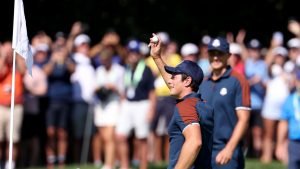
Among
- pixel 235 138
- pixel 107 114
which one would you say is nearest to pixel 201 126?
pixel 235 138

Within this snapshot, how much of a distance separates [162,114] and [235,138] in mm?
8229

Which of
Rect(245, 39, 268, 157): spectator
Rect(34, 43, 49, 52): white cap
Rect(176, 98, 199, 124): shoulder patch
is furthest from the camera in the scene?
Rect(245, 39, 268, 157): spectator

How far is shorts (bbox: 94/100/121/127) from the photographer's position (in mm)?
17656

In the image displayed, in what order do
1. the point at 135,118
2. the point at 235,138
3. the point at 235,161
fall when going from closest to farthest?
1. the point at 235,138
2. the point at 235,161
3. the point at 135,118

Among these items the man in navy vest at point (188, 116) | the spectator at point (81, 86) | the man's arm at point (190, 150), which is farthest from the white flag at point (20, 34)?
the spectator at point (81, 86)

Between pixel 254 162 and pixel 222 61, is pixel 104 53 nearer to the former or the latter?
pixel 254 162

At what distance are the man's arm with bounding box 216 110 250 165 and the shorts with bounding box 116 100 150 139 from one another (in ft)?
18.9

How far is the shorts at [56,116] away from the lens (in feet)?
59.2

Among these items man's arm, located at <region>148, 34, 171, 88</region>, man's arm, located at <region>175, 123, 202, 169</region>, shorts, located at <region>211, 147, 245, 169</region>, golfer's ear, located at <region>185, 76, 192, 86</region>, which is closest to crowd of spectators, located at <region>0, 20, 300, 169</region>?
shorts, located at <region>211, 147, 245, 169</region>

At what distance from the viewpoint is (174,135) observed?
9109 mm

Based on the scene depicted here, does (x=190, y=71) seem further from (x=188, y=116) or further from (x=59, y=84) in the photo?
(x=59, y=84)

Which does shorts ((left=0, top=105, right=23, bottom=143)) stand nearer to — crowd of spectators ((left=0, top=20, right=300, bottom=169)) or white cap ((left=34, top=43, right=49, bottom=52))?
crowd of spectators ((left=0, top=20, right=300, bottom=169))

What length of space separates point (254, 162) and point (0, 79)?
5.33m

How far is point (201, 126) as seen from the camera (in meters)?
9.09
